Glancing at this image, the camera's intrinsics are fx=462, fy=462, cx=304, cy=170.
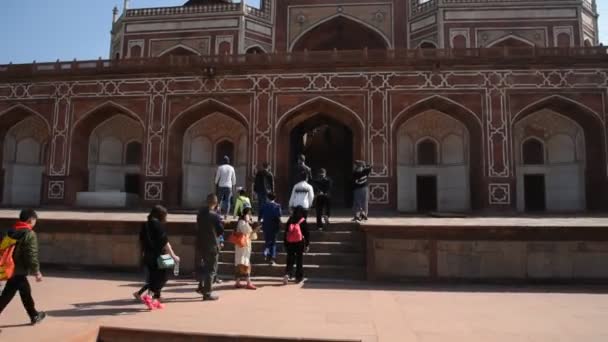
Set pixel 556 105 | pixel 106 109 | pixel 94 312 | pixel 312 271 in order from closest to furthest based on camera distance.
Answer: pixel 94 312, pixel 312 271, pixel 556 105, pixel 106 109

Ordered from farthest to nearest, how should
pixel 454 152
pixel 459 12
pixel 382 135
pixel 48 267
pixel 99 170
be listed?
1. pixel 459 12
2. pixel 99 170
3. pixel 454 152
4. pixel 382 135
5. pixel 48 267

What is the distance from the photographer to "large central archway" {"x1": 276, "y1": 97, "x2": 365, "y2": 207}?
1399 cm

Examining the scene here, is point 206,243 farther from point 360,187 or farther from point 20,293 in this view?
point 360,187

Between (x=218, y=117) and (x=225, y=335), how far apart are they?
493 inches

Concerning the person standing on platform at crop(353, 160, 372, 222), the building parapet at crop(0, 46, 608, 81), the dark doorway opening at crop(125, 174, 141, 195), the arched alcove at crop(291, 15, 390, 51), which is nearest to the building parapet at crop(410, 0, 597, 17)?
the arched alcove at crop(291, 15, 390, 51)

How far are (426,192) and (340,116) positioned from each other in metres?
3.76

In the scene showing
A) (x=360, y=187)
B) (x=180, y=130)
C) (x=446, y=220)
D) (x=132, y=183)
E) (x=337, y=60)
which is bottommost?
(x=446, y=220)

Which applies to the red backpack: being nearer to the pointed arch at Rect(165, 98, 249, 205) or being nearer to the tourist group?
the tourist group

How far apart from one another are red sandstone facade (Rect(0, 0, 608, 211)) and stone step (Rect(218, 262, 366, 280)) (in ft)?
22.9

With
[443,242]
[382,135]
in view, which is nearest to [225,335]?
[443,242]

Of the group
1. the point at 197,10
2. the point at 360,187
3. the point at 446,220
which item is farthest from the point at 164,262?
the point at 197,10

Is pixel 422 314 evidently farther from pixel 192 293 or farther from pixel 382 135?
pixel 382 135

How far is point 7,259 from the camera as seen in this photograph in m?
3.82

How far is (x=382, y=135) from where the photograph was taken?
44.9 feet
